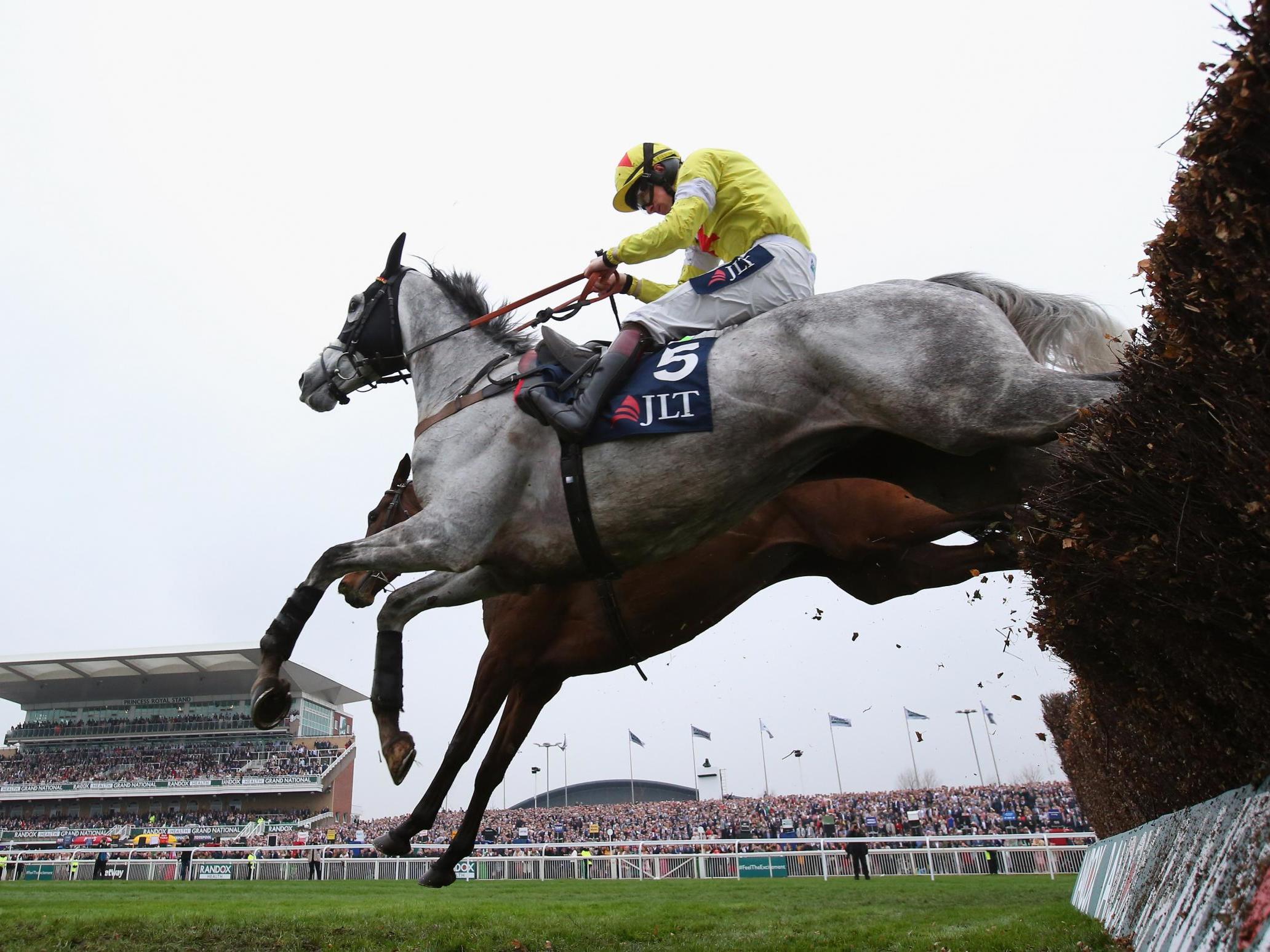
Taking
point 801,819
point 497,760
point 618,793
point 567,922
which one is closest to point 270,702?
point 497,760

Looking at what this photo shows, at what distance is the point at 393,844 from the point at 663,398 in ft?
12.2

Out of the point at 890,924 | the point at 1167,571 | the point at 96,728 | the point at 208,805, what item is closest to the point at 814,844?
the point at 890,924

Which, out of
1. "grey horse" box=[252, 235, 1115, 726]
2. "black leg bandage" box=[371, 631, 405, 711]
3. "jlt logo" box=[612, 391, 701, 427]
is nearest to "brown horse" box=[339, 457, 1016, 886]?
"black leg bandage" box=[371, 631, 405, 711]

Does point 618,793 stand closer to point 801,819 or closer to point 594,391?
point 801,819

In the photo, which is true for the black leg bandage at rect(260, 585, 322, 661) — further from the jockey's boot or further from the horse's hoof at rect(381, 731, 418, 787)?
the jockey's boot

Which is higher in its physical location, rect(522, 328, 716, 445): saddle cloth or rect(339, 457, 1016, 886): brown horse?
rect(522, 328, 716, 445): saddle cloth

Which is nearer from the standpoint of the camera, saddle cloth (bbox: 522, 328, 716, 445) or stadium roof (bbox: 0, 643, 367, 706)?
saddle cloth (bbox: 522, 328, 716, 445)

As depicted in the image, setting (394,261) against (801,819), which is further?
(801,819)

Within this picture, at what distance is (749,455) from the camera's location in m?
4.11

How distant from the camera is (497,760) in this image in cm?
608

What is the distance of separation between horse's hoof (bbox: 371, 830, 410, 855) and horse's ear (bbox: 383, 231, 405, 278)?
12.4ft

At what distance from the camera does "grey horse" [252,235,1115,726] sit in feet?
12.3

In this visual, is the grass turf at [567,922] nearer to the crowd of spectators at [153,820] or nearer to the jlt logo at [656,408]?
the jlt logo at [656,408]

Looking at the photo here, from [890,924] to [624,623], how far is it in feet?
11.3
